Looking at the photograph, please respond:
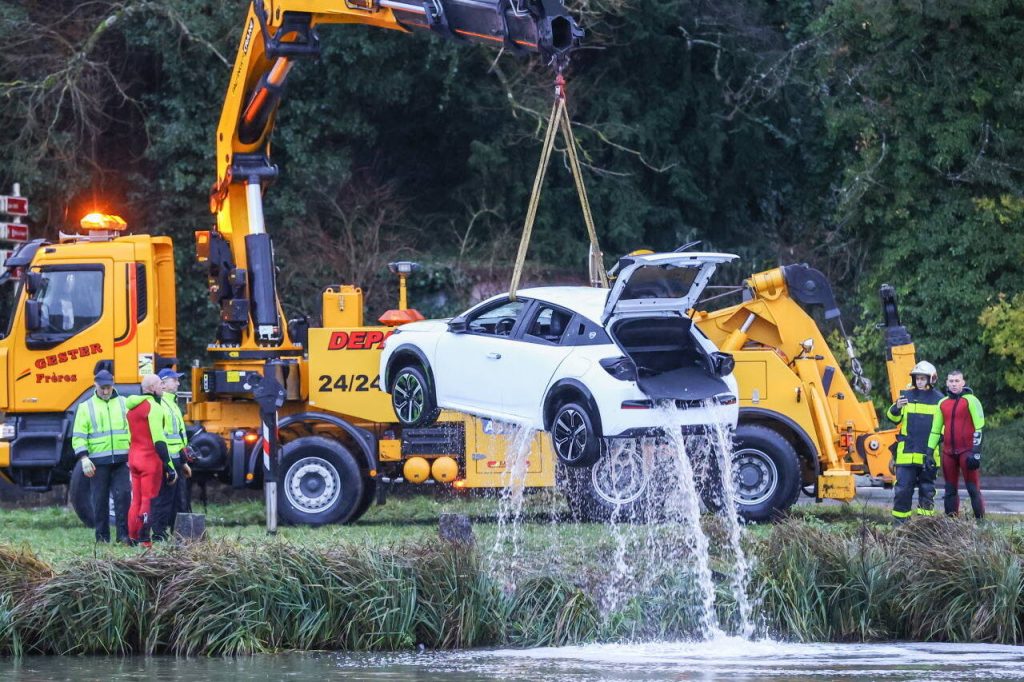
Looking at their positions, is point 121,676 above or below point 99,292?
below

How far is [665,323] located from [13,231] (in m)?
Answer: 12.9

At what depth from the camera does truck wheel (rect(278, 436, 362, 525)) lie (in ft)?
59.7

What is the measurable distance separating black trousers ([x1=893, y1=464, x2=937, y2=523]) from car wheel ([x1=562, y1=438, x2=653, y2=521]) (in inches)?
97.0

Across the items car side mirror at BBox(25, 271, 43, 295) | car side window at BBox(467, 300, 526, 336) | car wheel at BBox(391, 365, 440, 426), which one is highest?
car side mirror at BBox(25, 271, 43, 295)

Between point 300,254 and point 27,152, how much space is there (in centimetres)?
465

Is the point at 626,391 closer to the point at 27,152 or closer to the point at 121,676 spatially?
the point at 121,676

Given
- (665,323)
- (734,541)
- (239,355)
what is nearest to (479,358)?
(665,323)

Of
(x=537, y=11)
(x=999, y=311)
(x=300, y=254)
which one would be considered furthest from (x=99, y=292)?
(x=999, y=311)

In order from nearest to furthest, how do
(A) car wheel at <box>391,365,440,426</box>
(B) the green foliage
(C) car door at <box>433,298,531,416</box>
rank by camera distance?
(C) car door at <box>433,298,531,416</box>
(A) car wheel at <box>391,365,440,426</box>
(B) the green foliage

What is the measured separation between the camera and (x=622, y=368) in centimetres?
1404

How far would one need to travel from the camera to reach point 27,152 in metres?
26.0

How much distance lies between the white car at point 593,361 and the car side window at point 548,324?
0.01 meters

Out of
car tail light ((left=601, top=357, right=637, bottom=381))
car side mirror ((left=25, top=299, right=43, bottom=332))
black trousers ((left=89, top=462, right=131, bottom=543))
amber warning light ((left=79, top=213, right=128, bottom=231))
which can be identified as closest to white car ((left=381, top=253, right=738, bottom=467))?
car tail light ((left=601, top=357, right=637, bottom=381))

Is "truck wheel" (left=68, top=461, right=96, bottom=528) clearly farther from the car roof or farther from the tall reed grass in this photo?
the car roof
